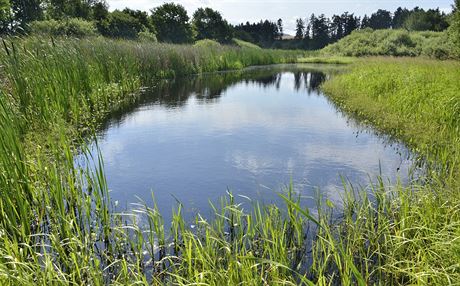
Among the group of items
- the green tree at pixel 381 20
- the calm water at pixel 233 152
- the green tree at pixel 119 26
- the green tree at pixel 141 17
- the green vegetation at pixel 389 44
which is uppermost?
the green tree at pixel 381 20

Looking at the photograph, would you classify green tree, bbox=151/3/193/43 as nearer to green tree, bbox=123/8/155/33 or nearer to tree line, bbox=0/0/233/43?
tree line, bbox=0/0/233/43

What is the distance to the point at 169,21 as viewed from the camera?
60.4 meters

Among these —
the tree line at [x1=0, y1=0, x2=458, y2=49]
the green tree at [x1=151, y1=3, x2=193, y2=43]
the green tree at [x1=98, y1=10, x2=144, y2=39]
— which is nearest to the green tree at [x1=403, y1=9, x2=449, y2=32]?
the tree line at [x1=0, y1=0, x2=458, y2=49]

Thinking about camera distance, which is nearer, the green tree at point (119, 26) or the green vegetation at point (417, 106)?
the green vegetation at point (417, 106)

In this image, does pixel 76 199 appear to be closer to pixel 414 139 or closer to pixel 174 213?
pixel 174 213

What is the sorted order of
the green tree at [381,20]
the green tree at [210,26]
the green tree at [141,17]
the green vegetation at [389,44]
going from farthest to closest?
1. the green tree at [381,20]
2. the green tree at [210,26]
3. the green tree at [141,17]
4. the green vegetation at [389,44]

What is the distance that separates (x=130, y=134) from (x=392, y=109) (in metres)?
8.40

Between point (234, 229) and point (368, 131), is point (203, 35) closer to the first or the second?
point (368, 131)

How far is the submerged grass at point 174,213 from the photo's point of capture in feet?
11.7

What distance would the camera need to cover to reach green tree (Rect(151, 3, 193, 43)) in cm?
5922

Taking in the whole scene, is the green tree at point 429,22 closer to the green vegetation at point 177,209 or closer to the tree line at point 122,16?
the tree line at point 122,16

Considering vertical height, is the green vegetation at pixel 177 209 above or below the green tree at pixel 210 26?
below

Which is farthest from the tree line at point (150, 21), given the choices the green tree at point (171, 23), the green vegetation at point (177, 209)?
the green vegetation at point (177, 209)

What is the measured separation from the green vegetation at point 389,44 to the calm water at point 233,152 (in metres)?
33.4
